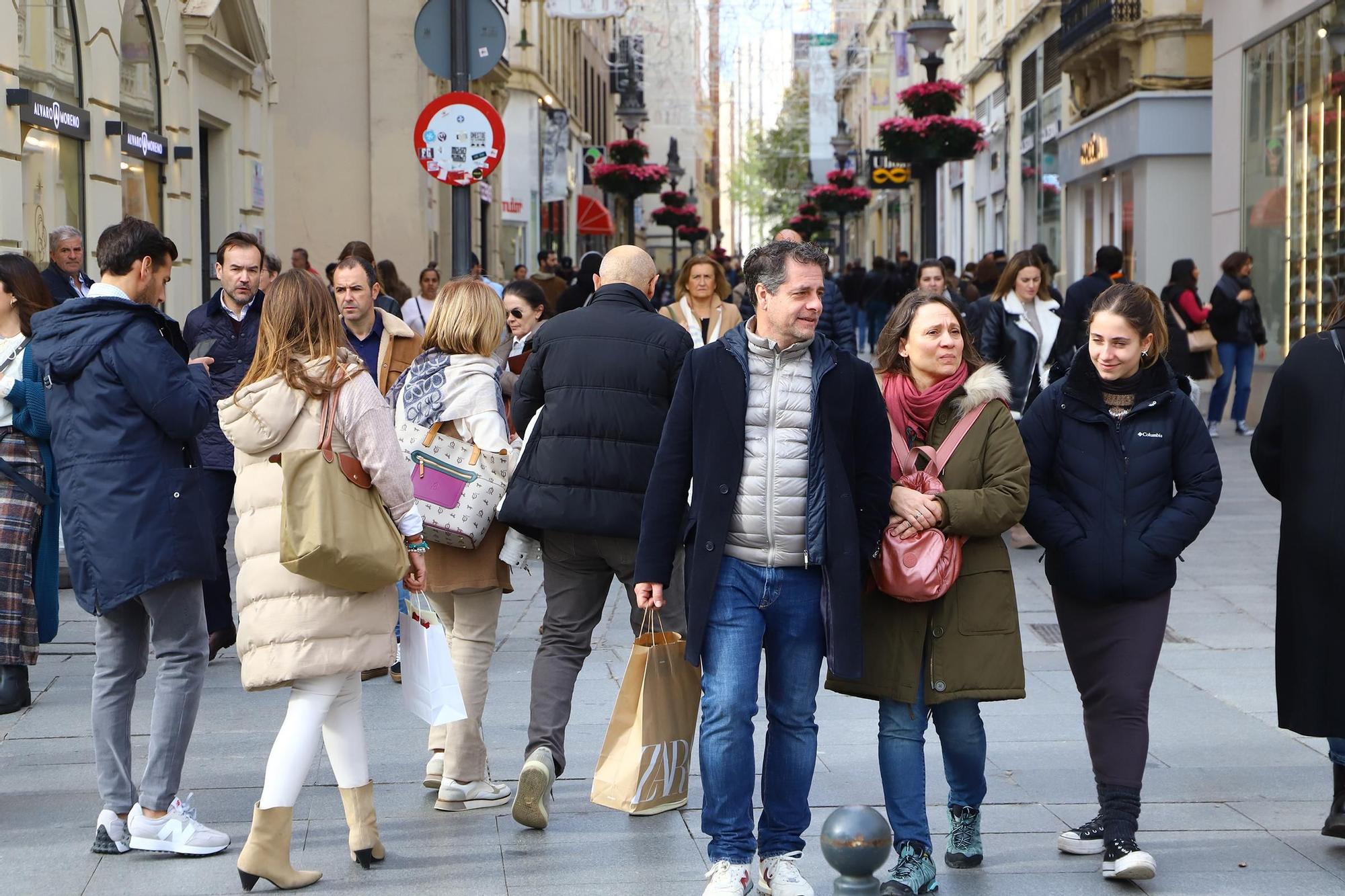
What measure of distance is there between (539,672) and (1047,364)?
641cm

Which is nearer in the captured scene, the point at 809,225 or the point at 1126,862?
the point at 1126,862

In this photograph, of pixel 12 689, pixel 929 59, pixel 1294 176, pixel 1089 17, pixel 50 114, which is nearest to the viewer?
pixel 12 689

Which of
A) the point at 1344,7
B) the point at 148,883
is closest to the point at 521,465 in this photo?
the point at 148,883

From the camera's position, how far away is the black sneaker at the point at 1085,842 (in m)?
5.36

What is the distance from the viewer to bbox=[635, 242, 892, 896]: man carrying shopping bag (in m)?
4.79

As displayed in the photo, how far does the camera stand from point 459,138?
10992 mm

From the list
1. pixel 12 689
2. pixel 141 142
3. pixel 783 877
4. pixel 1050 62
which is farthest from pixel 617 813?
pixel 1050 62

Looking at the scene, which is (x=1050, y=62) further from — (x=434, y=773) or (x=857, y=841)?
(x=857, y=841)

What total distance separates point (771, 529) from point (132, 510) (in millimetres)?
1994

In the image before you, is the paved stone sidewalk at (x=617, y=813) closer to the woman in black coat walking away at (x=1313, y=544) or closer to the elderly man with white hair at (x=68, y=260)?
the woman in black coat walking away at (x=1313, y=544)

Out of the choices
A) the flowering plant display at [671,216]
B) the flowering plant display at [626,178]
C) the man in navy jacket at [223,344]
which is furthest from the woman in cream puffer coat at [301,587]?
the flowering plant display at [671,216]

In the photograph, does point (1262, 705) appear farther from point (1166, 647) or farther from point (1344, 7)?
point (1344, 7)

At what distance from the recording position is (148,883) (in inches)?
203

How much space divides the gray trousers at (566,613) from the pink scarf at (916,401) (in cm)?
103
